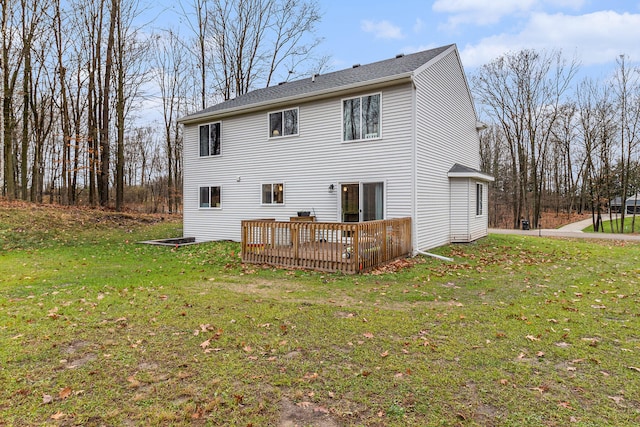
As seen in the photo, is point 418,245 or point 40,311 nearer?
point 40,311

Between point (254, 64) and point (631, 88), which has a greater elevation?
point (254, 64)

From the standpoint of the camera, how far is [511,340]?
3930 mm

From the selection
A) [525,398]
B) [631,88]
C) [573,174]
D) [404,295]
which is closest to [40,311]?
[404,295]

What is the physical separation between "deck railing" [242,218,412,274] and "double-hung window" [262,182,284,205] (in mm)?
2980

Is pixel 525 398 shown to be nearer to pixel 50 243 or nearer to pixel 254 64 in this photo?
pixel 50 243

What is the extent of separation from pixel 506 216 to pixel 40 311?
103 feet

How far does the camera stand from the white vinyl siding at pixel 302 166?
33.2 feet

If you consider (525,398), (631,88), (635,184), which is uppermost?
(631,88)

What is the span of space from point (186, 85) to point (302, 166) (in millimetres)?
19204

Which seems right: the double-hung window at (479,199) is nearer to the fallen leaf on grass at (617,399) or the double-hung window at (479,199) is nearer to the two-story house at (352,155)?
the two-story house at (352,155)

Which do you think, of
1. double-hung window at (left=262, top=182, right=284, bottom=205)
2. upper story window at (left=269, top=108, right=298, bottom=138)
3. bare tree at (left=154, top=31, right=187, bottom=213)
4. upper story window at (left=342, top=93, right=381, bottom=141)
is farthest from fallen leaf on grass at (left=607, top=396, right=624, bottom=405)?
bare tree at (left=154, top=31, right=187, bottom=213)

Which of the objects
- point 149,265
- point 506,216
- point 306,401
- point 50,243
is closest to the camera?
point 306,401

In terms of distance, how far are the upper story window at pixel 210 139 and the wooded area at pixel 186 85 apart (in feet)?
Result: 23.2

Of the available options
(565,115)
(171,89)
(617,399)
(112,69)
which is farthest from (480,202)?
(171,89)
